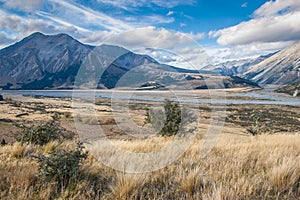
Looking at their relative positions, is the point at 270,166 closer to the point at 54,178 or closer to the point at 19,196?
the point at 54,178

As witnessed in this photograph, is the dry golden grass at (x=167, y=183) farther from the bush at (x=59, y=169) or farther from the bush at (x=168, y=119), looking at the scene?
the bush at (x=168, y=119)

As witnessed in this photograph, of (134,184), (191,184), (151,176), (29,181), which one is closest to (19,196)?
(29,181)

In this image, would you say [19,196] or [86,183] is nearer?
[19,196]

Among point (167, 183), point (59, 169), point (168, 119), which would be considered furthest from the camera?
point (168, 119)

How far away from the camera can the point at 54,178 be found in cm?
425

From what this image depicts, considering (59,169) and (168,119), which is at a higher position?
(59,169)

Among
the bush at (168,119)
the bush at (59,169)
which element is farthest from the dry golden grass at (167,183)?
the bush at (168,119)

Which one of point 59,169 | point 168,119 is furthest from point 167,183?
point 168,119

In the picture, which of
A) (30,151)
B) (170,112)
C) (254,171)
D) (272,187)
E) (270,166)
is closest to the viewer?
(272,187)

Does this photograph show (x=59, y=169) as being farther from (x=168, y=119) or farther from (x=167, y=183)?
(x=168, y=119)

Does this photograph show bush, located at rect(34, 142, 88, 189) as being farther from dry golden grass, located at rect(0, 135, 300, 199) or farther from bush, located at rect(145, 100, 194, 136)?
bush, located at rect(145, 100, 194, 136)

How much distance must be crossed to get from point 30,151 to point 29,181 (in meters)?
2.80

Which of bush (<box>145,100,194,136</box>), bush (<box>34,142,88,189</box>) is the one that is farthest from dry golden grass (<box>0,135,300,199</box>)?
bush (<box>145,100,194,136</box>)

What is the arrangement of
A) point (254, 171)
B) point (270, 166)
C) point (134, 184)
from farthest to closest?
point (270, 166) → point (254, 171) → point (134, 184)
